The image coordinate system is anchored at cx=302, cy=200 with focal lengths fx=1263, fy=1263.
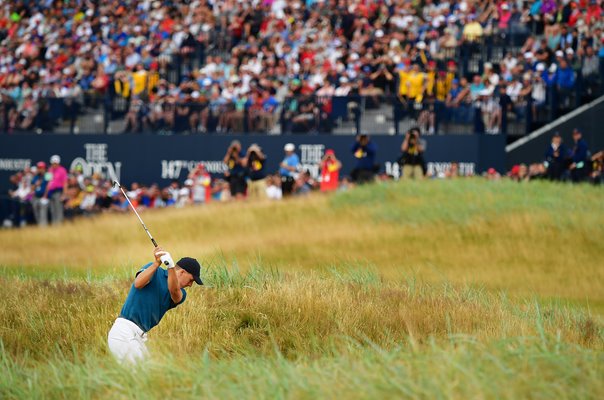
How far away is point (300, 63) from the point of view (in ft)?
94.5

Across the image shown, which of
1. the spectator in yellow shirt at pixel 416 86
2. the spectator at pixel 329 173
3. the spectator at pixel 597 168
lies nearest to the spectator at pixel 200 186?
the spectator at pixel 329 173

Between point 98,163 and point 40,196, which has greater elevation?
point 98,163

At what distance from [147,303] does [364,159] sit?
16.2 m

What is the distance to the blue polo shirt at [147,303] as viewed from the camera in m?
9.70

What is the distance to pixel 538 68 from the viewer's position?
2550 cm

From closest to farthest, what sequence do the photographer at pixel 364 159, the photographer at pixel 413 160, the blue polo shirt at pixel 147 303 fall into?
the blue polo shirt at pixel 147 303 → the photographer at pixel 413 160 → the photographer at pixel 364 159

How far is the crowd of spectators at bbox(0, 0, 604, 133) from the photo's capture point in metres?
25.9

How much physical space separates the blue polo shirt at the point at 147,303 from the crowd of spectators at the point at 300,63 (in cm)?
1670

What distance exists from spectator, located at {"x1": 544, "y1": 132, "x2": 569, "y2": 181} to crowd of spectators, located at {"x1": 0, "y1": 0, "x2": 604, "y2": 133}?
4.62 feet

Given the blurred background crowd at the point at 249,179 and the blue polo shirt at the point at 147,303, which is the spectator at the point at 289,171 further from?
the blue polo shirt at the point at 147,303

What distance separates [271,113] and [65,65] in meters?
8.05

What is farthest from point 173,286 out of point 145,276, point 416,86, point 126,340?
point 416,86

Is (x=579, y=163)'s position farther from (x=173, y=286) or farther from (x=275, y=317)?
(x=173, y=286)

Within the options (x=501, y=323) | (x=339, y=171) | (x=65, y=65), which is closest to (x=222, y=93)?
(x=339, y=171)
